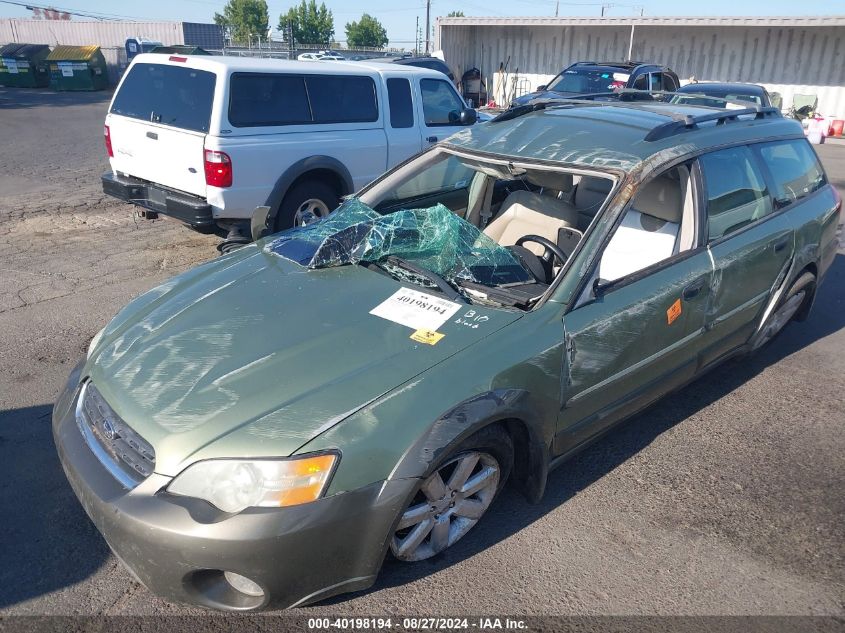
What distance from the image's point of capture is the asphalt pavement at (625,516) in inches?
103

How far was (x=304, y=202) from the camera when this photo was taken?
667 centimetres

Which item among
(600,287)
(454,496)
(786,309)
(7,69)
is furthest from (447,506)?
(7,69)

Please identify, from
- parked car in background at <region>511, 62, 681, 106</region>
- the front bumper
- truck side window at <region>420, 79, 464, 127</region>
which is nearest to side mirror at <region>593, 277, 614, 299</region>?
the front bumper

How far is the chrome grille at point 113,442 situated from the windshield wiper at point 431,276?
1.39 meters

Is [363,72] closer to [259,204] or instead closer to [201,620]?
[259,204]

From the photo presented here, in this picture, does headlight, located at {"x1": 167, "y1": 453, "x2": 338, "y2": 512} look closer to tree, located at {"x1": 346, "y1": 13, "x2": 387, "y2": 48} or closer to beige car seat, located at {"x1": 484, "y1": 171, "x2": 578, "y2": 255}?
beige car seat, located at {"x1": 484, "y1": 171, "x2": 578, "y2": 255}

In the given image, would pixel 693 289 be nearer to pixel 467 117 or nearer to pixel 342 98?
pixel 342 98

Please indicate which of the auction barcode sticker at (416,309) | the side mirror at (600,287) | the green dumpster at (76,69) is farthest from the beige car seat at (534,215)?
the green dumpster at (76,69)

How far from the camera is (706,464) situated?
11.5ft

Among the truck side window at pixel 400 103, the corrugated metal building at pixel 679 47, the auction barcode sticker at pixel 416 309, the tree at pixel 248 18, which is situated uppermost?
the tree at pixel 248 18

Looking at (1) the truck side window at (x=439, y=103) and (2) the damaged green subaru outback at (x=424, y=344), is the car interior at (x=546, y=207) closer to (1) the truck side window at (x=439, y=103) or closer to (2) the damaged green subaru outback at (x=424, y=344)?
(2) the damaged green subaru outback at (x=424, y=344)

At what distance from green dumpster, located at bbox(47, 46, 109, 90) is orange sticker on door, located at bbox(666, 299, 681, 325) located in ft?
93.3

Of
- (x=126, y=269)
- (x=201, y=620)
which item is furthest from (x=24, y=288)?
(x=201, y=620)

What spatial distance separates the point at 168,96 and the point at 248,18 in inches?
3104
